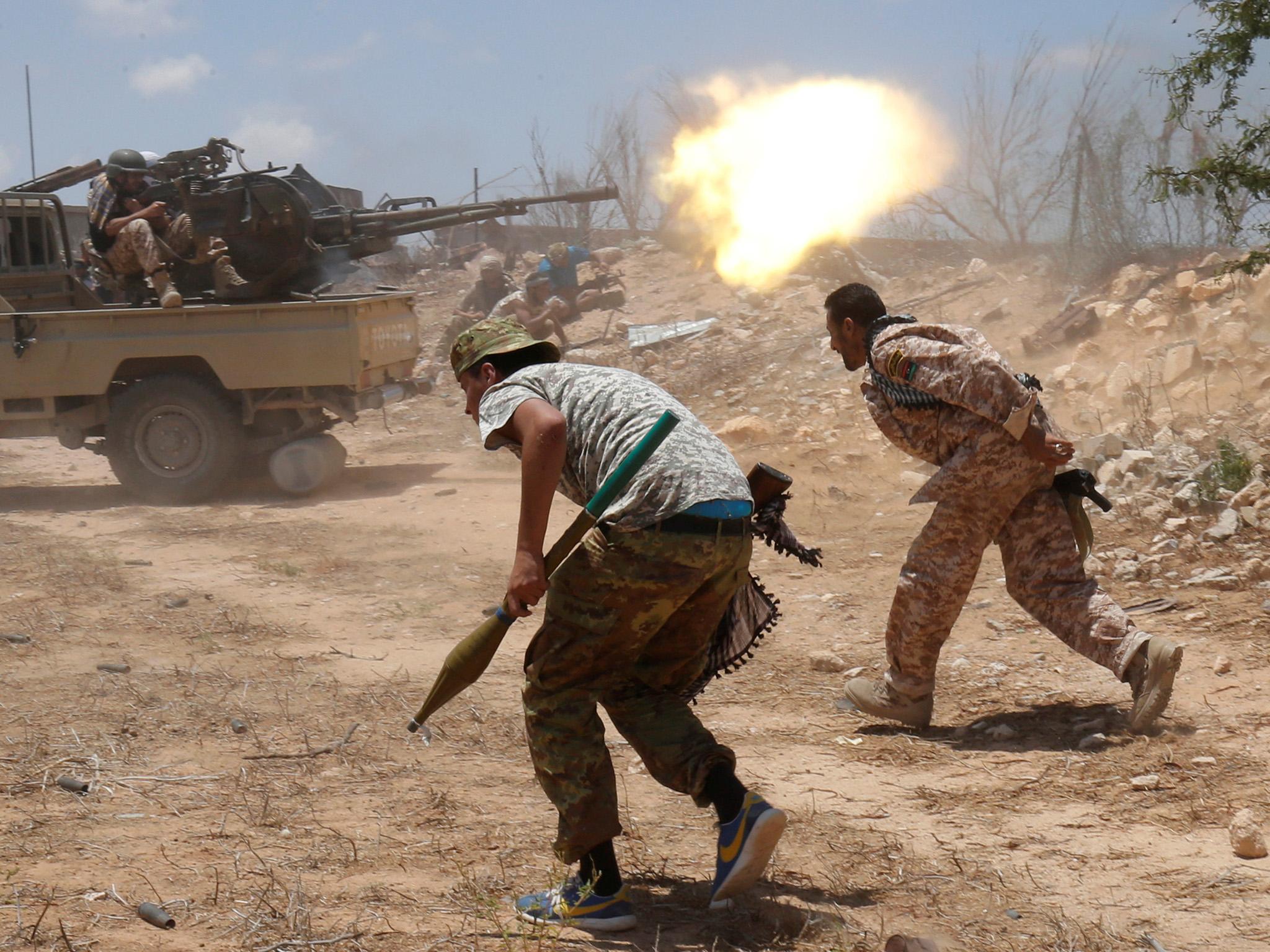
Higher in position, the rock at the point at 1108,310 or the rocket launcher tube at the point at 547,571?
the rock at the point at 1108,310

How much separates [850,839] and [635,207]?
71.0 ft

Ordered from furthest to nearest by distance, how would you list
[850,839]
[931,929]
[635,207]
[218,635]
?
[635,207], [218,635], [850,839], [931,929]

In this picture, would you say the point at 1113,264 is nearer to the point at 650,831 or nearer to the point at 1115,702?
the point at 1115,702

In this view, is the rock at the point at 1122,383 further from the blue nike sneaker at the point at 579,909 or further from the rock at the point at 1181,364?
the blue nike sneaker at the point at 579,909

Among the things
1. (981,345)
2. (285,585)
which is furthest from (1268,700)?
(285,585)

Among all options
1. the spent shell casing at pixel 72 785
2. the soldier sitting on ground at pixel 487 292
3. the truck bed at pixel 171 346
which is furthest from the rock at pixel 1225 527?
the soldier sitting on ground at pixel 487 292

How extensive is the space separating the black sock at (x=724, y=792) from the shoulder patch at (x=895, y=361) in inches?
65.9

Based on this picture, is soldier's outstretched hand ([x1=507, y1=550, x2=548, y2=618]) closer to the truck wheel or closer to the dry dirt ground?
the dry dirt ground

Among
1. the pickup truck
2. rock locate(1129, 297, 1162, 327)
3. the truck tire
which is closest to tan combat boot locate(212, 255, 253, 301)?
the pickup truck

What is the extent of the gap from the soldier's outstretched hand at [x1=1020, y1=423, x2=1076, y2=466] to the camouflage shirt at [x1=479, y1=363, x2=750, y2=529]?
4.79 feet

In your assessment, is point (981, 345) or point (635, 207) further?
point (635, 207)

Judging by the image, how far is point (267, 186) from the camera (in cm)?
1009

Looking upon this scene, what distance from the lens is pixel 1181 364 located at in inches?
365

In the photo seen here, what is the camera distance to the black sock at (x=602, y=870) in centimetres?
279
